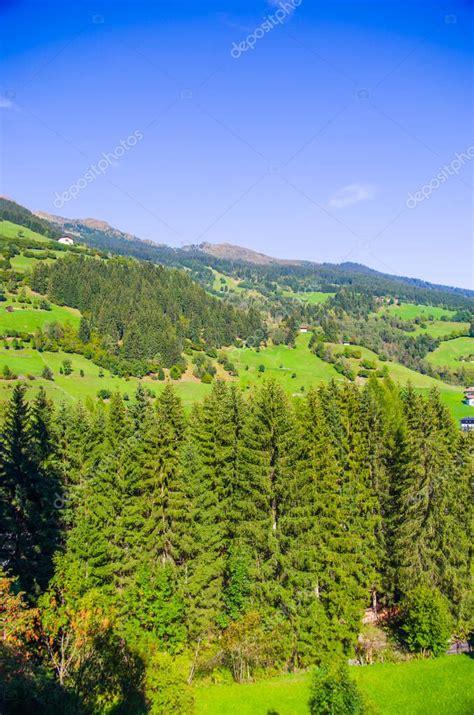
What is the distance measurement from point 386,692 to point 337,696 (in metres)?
11.2

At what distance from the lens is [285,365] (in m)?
158

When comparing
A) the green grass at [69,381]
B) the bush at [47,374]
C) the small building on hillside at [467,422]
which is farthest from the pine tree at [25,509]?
the small building on hillside at [467,422]

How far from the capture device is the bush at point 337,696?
71.5ft

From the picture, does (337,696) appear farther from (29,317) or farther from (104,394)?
(29,317)

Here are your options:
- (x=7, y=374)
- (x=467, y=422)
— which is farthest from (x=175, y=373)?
(x=467, y=422)

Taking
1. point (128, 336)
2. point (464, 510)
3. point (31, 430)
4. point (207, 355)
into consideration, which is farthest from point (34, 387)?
point (464, 510)

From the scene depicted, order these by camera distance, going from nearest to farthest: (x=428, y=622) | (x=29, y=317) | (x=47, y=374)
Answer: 1. (x=428, y=622)
2. (x=47, y=374)
3. (x=29, y=317)

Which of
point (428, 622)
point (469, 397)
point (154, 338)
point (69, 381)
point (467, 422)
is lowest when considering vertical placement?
point (428, 622)

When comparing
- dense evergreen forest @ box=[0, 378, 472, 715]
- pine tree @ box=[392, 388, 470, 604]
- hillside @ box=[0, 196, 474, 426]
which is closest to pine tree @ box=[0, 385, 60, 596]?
dense evergreen forest @ box=[0, 378, 472, 715]

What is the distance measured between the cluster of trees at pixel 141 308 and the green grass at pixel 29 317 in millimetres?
4804

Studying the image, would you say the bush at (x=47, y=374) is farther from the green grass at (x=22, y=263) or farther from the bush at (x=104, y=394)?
A: the green grass at (x=22, y=263)

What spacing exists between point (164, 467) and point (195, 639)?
1121 cm

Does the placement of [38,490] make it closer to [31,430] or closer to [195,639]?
[31,430]

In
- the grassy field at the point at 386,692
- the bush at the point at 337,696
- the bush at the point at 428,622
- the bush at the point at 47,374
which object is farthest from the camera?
the bush at the point at 47,374
